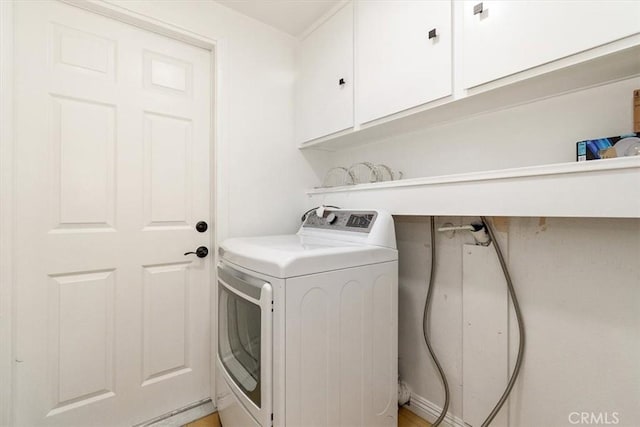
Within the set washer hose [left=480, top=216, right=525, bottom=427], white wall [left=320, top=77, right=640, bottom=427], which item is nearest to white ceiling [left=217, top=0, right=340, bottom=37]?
white wall [left=320, top=77, right=640, bottom=427]

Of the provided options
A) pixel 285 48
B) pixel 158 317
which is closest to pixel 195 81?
pixel 285 48

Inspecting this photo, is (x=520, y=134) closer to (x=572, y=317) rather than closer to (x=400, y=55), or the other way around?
(x=400, y=55)

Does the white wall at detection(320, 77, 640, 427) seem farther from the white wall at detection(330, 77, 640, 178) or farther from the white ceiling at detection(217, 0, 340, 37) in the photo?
the white ceiling at detection(217, 0, 340, 37)

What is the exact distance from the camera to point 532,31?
964 mm

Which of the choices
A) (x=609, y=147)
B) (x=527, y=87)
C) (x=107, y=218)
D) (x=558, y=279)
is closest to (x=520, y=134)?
(x=527, y=87)

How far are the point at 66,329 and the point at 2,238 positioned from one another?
0.49 metres

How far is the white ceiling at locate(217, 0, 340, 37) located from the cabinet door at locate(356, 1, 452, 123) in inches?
12.6

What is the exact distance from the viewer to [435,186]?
125cm

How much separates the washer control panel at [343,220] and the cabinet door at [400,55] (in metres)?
0.52

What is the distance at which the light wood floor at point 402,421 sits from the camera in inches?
59.6

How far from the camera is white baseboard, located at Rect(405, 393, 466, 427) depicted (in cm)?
144

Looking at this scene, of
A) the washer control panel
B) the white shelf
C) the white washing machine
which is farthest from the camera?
the washer control panel

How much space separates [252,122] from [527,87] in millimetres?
1465

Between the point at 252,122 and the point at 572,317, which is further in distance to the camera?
the point at 252,122
